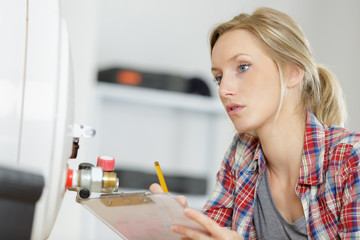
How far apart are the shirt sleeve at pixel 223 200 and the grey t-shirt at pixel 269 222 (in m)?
0.10

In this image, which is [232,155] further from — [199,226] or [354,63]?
[354,63]

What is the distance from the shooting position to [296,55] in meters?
1.14

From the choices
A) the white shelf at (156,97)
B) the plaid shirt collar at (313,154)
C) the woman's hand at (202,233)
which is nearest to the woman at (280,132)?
the plaid shirt collar at (313,154)

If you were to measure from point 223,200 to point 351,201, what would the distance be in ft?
1.50

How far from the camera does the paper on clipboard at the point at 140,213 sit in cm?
61

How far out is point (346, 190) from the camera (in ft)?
3.03

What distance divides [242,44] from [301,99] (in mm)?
256

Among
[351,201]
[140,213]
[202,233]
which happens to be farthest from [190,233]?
[351,201]

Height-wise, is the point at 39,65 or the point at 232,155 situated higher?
the point at 39,65

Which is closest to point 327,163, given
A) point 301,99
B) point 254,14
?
point 301,99

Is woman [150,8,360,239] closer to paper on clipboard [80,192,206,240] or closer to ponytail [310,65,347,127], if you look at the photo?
ponytail [310,65,347,127]

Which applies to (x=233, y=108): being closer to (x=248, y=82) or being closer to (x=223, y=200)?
(x=248, y=82)

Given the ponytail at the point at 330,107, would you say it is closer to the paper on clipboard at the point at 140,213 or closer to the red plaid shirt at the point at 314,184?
the red plaid shirt at the point at 314,184

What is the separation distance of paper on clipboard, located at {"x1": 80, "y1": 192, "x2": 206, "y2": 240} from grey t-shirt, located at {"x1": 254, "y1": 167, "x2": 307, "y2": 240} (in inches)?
18.6
